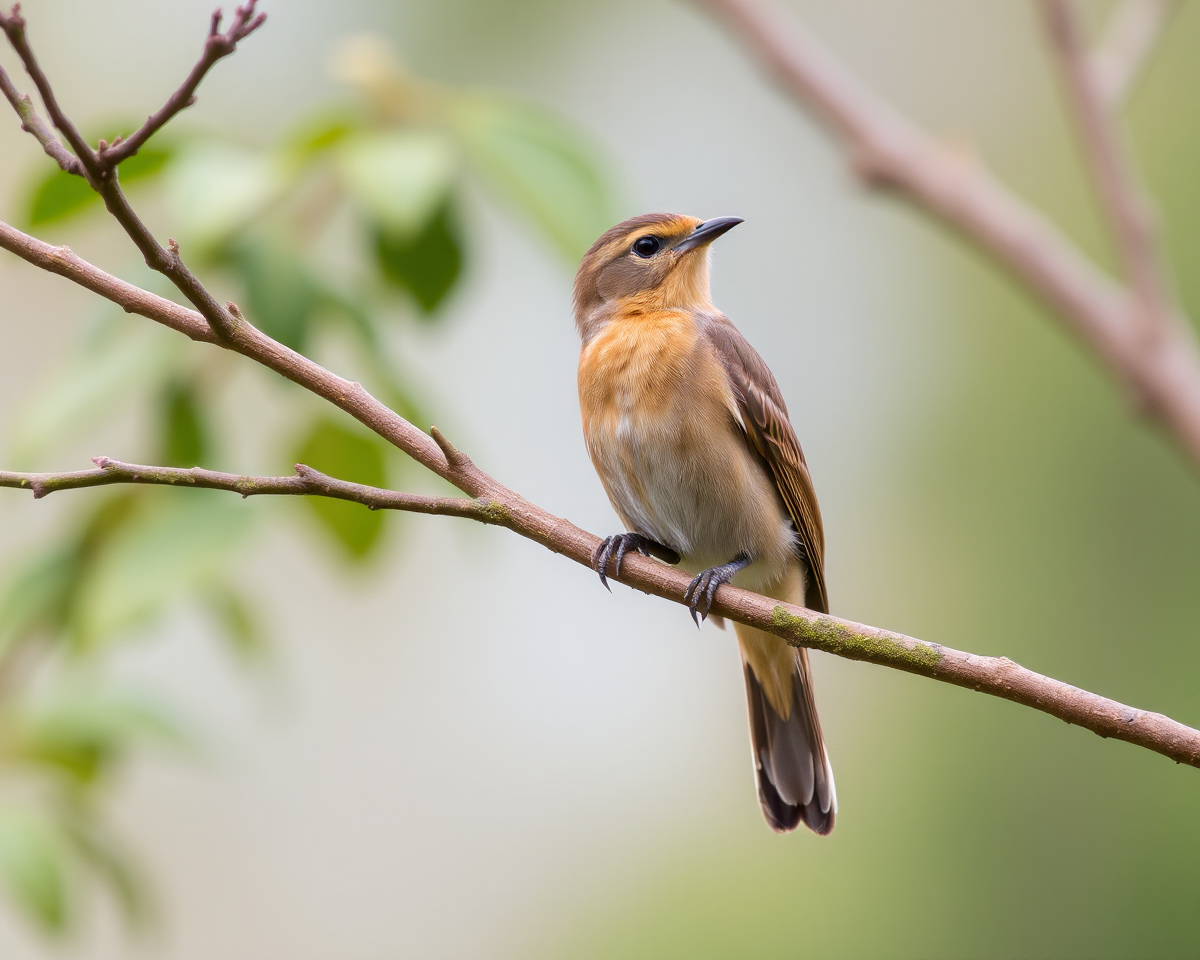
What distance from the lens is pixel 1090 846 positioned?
21.4 feet

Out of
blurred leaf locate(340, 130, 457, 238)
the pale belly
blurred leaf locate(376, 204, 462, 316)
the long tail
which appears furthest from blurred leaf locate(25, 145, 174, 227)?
the long tail

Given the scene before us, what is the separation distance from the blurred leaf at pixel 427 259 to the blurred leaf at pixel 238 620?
0.99 meters

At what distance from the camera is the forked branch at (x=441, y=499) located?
1.96 meters

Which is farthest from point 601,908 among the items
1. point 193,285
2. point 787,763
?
point 193,285

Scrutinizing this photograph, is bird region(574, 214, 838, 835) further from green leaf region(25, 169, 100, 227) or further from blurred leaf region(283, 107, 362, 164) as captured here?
green leaf region(25, 169, 100, 227)

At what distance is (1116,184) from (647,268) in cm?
167

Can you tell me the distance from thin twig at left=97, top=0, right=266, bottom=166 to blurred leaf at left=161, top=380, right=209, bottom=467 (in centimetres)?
149

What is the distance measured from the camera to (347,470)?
3316mm

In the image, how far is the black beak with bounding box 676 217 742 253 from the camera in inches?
162

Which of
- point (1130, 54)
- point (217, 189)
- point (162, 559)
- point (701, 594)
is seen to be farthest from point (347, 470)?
point (1130, 54)

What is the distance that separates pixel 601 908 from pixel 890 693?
232cm

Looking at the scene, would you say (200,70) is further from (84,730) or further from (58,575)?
(84,730)

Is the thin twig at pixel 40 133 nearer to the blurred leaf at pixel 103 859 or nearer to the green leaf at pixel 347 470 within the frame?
the green leaf at pixel 347 470

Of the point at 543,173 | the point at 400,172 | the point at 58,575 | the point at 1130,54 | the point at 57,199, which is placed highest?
the point at 1130,54
